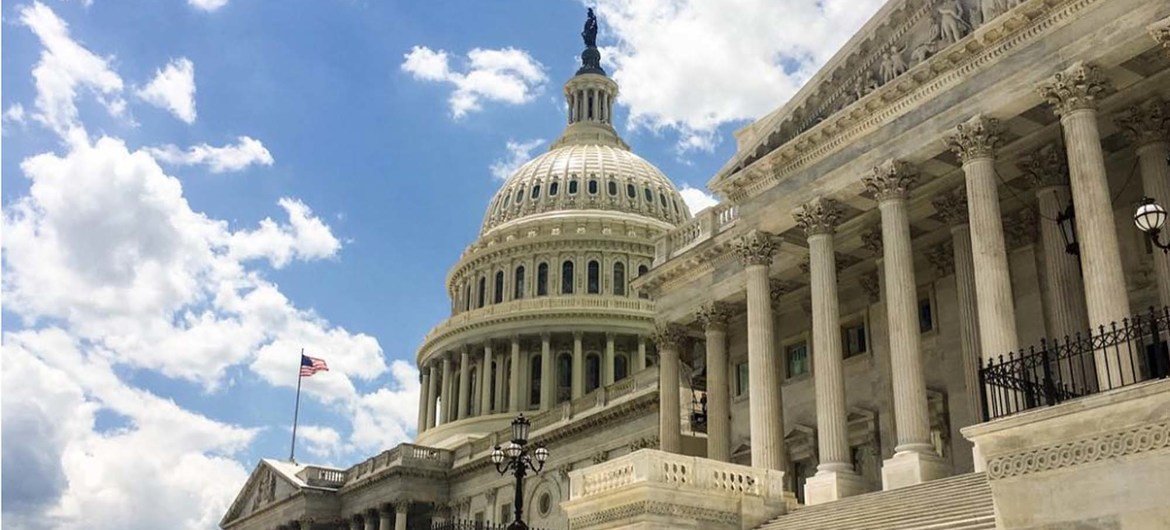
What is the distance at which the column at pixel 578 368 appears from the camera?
83.1 meters

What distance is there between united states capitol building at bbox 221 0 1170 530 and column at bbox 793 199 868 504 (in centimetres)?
7

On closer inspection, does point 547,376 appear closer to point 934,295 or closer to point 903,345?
point 934,295

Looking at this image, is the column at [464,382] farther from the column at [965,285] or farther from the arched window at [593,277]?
the column at [965,285]

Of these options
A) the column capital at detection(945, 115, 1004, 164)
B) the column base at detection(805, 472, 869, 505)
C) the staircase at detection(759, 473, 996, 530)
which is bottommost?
the staircase at detection(759, 473, 996, 530)

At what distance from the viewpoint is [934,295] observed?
109 ft

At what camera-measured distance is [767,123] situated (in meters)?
32.3

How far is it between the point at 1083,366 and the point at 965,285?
7.38 m

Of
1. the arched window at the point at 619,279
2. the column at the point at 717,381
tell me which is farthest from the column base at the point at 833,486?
the arched window at the point at 619,279

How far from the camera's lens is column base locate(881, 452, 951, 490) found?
24.5 m

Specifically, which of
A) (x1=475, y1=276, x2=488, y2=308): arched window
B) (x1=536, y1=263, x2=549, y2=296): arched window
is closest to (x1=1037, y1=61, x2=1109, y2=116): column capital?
(x1=536, y1=263, x2=549, y2=296): arched window

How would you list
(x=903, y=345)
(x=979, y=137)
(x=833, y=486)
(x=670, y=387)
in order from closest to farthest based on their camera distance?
1. (x=979, y=137)
2. (x=903, y=345)
3. (x=833, y=486)
4. (x=670, y=387)

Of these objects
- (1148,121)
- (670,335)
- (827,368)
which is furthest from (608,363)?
(1148,121)

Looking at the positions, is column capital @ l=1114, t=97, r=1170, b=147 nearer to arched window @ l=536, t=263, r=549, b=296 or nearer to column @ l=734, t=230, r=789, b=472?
column @ l=734, t=230, r=789, b=472

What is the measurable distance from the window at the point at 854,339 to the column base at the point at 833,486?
918cm
